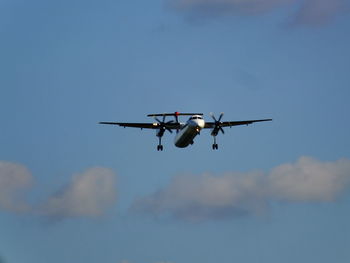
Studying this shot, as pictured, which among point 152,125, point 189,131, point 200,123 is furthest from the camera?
point 152,125

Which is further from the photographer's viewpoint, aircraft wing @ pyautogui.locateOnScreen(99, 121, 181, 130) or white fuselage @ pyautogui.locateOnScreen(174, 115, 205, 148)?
aircraft wing @ pyautogui.locateOnScreen(99, 121, 181, 130)

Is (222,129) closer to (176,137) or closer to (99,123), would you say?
(176,137)

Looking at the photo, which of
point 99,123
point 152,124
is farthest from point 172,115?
point 99,123

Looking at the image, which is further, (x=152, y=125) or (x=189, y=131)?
(x=152, y=125)

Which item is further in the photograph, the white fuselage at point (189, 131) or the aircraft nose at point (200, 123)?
the white fuselage at point (189, 131)

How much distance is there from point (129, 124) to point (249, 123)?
65.2ft

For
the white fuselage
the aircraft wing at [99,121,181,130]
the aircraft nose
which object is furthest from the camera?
the aircraft wing at [99,121,181,130]

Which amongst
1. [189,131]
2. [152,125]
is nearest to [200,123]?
[189,131]

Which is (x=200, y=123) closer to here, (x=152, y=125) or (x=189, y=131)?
(x=189, y=131)

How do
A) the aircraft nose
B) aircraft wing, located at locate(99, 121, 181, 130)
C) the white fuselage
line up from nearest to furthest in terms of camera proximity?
the aircraft nose → the white fuselage → aircraft wing, located at locate(99, 121, 181, 130)

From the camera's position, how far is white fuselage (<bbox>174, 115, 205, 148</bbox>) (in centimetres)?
12862

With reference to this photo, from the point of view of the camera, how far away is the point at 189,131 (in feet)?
426

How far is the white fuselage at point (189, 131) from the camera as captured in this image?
422 feet

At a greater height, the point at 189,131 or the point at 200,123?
the point at 200,123
